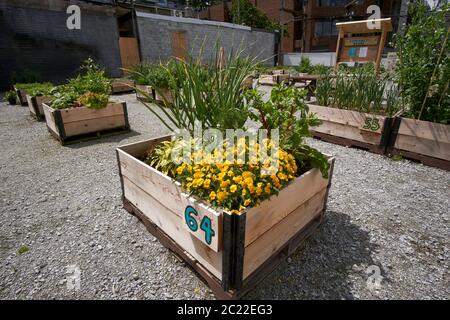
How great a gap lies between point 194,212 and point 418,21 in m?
3.68

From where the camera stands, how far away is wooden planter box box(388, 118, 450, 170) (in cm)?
297

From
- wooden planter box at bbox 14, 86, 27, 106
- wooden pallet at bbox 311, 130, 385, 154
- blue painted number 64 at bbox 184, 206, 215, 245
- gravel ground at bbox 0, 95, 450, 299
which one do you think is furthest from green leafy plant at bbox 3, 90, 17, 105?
blue painted number 64 at bbox 184, 206, 215, 245

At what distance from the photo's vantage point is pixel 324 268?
1.74 m

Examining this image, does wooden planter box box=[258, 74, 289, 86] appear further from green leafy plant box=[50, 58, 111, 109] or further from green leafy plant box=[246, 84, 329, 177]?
green leafy plant box=[246, 84, 329, 177]

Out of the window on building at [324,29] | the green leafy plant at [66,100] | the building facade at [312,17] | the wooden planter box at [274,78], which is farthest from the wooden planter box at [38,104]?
the window on building at [324,29]

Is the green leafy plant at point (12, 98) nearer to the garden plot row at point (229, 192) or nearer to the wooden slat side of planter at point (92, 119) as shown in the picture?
the wooden slat side of planter at point (92, 119)

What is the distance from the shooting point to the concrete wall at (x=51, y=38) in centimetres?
927

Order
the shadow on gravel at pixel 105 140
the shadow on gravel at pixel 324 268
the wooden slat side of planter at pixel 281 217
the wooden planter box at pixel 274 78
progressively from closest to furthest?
1. the wooden slat side of planter at pixel 281 217
2. the shadow on gravel at pixel 324 268
3. the shadow on gravel at pixel 105 140
4. the wooden planter box at pixel 274 78

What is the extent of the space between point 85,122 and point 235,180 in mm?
3692

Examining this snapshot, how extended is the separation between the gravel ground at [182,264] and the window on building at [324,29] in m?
28.9

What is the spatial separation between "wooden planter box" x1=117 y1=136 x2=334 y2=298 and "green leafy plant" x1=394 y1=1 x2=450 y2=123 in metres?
2.14

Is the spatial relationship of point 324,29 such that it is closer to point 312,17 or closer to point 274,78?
point 312,17

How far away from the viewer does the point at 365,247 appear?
193 centimetres

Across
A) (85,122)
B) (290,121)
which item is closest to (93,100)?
(85,122)
